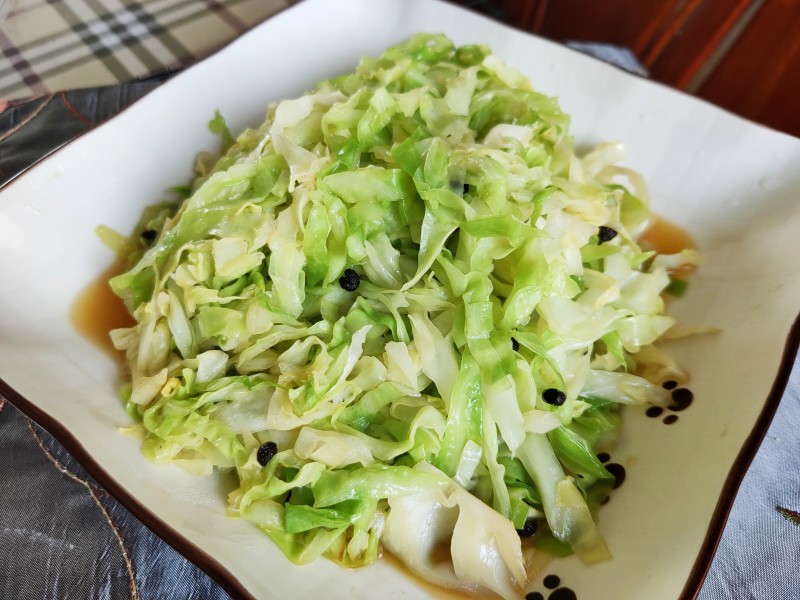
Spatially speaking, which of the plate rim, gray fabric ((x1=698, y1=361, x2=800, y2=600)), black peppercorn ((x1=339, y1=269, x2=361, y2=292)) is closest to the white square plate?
the plate rim

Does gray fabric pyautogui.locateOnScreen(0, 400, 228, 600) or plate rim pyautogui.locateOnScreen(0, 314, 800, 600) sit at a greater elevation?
plate rim pyautogui.locateOnScreen(0, 314, 800, 600)

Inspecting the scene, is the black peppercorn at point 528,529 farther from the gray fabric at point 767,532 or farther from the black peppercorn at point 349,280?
the black peppercorn at point 349,280

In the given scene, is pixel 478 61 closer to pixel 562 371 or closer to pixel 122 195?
pixel 562 371

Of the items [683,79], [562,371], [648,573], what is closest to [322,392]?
[562,371]

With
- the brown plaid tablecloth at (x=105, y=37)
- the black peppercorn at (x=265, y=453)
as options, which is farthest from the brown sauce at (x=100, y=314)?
the brown plaid tablecloth at (x=105, y=37)

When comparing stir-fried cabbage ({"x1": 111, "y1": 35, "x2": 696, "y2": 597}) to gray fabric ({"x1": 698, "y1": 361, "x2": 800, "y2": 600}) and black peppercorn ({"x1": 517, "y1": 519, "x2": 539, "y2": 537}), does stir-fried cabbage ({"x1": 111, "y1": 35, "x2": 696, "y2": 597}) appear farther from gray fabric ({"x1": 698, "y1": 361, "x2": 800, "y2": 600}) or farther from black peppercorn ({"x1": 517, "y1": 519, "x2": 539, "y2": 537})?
gray fabric ({"x1": 698, "y1": 361, "x2": 800, "y2": 600})

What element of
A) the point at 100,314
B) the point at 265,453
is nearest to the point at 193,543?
the point at 265,453
